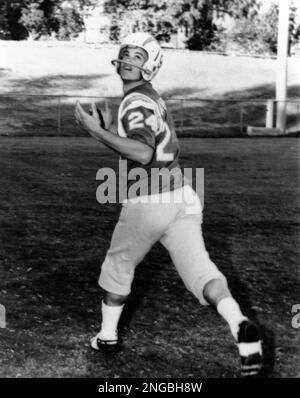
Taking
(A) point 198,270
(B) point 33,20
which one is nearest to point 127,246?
(A) point 198,270

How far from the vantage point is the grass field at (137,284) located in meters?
4.54

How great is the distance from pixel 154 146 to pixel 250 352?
116 centimetres

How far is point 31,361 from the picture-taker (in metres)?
4.47

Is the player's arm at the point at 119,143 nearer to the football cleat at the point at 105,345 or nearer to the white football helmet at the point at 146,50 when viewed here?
the white football helmet at the point at 146,50

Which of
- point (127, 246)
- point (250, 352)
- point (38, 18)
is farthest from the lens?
point (38, 18)

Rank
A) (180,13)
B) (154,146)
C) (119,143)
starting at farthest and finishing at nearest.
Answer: (180,13)
(154,146)
(119,143)

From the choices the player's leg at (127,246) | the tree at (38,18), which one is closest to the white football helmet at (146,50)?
the player's leg at (127,246)

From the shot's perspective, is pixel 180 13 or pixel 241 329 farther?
pixel 180 13

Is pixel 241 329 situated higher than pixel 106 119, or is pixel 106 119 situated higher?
pixel 106 119

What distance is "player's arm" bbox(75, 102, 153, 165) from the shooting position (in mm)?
3924

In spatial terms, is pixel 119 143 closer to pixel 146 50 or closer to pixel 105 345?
pixel 146 50

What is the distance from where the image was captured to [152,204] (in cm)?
424

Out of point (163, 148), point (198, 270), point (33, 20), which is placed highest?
point (33, 20)

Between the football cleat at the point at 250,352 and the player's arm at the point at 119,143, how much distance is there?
3.31ft
